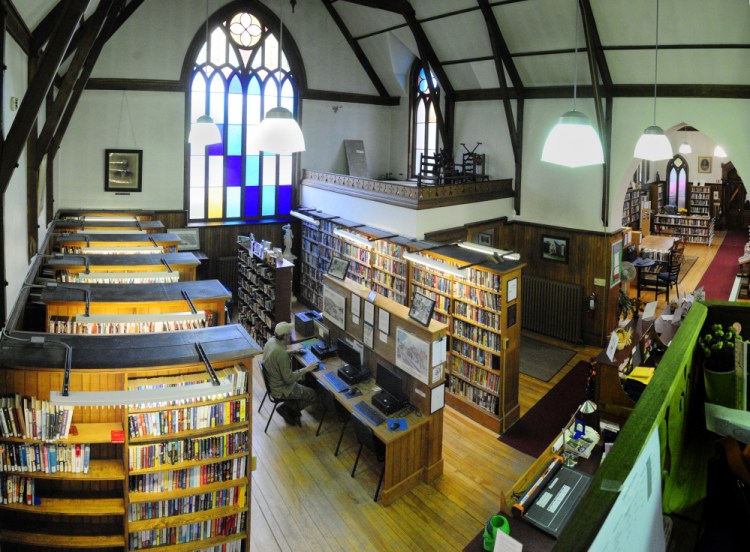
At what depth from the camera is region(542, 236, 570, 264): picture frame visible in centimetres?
1133

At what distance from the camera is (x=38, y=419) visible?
4.23 m

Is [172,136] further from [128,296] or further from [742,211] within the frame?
[742,211]

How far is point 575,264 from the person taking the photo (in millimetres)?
11227

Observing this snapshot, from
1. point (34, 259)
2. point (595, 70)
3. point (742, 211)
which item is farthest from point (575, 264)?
point (742, 211)

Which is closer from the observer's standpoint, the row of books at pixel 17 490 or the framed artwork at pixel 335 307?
the row of books at pixel 17 490

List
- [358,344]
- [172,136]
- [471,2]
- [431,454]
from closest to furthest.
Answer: [431,454], [358,344], [471,2], [172,136]

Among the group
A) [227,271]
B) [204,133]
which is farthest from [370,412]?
[227,271]

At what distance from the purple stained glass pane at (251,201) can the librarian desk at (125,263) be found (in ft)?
18.5

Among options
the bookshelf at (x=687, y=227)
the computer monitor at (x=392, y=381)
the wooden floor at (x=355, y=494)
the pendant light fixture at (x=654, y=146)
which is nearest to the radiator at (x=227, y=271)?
the wooden floor at (x=355, y=494)

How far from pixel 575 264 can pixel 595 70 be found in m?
3.78

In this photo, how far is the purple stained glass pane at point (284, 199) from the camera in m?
13.8

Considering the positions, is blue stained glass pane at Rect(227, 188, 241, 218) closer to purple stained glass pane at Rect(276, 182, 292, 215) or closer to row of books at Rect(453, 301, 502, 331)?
purple stained glass pane at Rect(276, 182, 292, 215)

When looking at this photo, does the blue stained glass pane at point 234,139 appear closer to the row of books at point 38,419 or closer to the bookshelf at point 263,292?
the bookshelf at point 263,292

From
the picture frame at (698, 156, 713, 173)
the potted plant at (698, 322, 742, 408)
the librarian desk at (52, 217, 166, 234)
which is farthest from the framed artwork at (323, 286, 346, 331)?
the picture frame at (698, 156, 713, 173)
